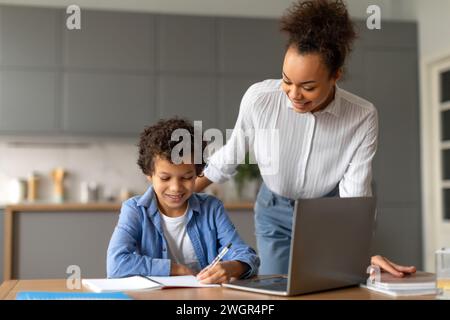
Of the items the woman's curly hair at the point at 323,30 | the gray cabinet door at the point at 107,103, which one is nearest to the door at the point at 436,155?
the gray cabinet door at the point at 107,103

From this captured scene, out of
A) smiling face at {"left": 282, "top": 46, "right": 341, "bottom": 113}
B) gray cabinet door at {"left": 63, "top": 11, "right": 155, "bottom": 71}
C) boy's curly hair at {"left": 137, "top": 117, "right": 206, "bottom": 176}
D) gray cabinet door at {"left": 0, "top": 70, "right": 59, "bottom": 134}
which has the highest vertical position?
gray cabinet door at {"left": 63, "top": 11, "right": 155, "bottom": 71}

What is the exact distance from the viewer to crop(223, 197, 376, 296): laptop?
108 cm

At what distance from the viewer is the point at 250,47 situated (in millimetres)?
4023

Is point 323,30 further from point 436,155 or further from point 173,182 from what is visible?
point 436,155

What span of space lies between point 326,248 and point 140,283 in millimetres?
369

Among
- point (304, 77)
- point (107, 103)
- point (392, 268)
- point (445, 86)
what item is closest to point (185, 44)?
point (107, 103)

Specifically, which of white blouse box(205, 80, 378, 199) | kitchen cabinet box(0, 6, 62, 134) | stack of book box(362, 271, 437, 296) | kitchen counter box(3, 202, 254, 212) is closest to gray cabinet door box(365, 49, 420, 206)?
kitchen counter box(3, 202, 254, 212)

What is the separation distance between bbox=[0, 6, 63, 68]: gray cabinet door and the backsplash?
0.55 meters

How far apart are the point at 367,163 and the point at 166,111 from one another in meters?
2.45

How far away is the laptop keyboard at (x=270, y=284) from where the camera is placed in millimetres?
1141

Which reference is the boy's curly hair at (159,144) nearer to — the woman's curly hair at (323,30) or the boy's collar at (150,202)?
the boy's collar at (150,202)

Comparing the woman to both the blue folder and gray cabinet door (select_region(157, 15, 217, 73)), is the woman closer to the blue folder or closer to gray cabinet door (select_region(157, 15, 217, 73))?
the blue folder

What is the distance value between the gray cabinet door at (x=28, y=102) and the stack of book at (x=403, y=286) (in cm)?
286
